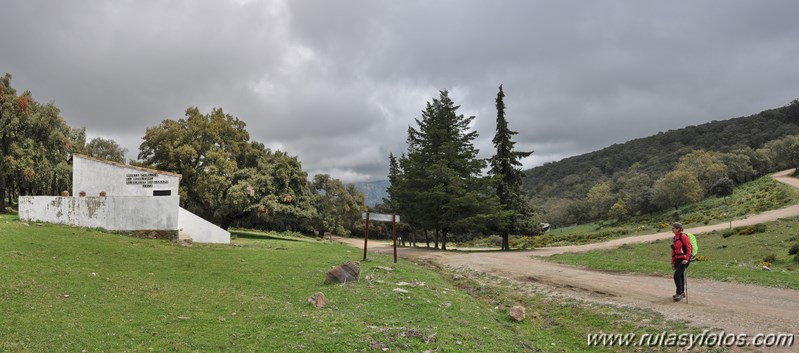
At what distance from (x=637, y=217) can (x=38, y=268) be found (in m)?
75.4

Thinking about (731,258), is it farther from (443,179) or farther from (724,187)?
(724,187)

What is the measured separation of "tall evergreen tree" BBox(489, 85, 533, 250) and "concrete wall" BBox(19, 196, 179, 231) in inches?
1043

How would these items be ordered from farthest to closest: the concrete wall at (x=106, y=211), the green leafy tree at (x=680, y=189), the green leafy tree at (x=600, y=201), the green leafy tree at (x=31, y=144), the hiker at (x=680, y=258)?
the green leafy tree at (x=600, y=201)
the green leafy tree at (x=680, y=189)
the green leafy tree at (x=31, y=144)
the concrete wall at (x=106, y=211)
the hiker at (x=680, y=258)

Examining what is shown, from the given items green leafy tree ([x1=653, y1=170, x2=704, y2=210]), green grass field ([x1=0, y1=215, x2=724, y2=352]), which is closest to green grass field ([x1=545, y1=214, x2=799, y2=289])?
green grass field ([x1=0, y1=215, x2=724, y2=352])

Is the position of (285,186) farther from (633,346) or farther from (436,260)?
(633,346)

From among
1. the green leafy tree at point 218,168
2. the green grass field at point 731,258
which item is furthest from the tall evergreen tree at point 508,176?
the green leafy tree at point 218,168

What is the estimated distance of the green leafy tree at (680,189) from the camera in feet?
208

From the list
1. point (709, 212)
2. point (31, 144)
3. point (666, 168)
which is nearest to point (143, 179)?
point (31, 144)

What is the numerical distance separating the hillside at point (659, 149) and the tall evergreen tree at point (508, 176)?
7561 cm

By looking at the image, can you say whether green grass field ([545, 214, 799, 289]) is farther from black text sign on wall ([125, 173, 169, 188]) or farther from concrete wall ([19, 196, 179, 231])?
black text sign on wall ([125, 173, 169, 188])

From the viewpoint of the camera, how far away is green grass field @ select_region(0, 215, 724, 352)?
7543 millimetres

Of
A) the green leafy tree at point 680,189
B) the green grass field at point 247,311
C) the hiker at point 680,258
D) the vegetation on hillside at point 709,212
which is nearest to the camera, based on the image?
the green grass field at point 247,311

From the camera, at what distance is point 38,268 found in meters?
11.8

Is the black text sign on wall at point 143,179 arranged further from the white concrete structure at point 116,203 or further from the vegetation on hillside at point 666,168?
the vegetation on hillside at point 666,168
